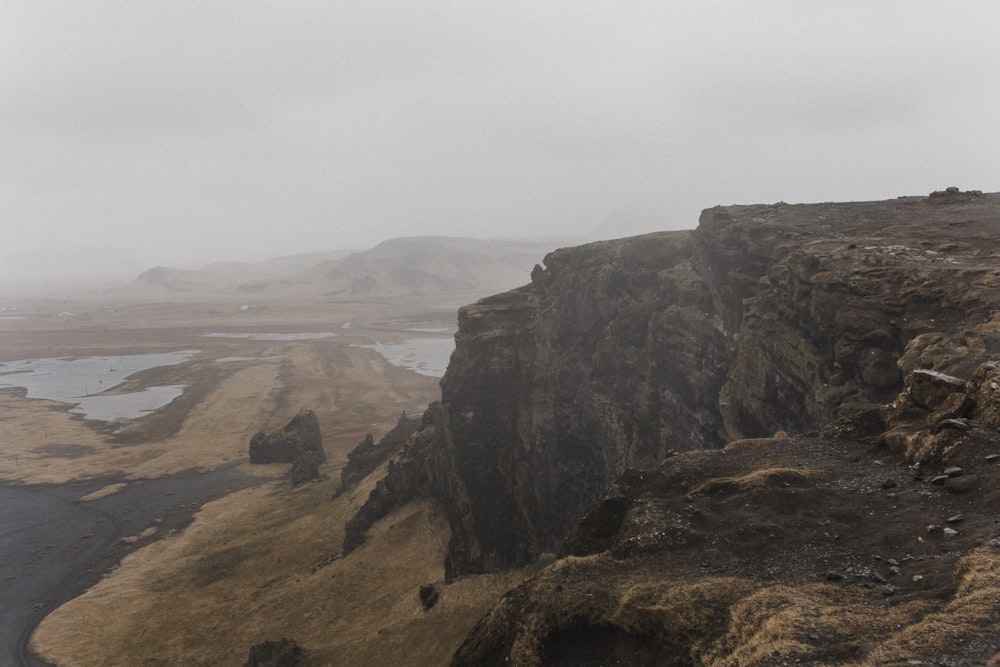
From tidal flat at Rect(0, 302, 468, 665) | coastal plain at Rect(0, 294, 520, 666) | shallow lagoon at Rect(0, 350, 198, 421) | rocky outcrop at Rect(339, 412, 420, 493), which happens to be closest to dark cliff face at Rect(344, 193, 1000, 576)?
coastal plain at Rect(0, 294, 520, 666)

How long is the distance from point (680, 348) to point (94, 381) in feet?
425

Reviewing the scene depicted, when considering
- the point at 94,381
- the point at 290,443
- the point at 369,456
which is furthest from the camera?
the point at 94,381

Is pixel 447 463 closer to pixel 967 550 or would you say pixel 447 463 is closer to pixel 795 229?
pixel 795 229

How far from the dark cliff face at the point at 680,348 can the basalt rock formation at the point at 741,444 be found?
0.14m

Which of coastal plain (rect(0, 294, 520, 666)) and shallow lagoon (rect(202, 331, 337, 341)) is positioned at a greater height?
shallow lagoon (rect(202, 331, 337, 341))

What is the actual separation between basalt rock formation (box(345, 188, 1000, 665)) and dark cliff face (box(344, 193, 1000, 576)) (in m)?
0.14

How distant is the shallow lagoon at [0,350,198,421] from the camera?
9638 centimetres

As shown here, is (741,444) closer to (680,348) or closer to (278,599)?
(680,348)

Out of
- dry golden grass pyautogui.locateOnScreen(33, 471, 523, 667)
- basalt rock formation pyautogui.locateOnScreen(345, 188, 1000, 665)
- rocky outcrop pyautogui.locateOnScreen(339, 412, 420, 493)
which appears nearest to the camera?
basalt rock formation pyautogui.locateOnScreen(345, 188, 1000, 665)

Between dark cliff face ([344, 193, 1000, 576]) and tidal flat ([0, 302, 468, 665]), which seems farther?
tidal flat ([0, 302, 468, 665])

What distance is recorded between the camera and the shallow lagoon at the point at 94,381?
316 ft

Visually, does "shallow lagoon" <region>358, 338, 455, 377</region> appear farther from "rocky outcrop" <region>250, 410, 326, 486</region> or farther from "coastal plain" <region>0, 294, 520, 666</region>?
"rocky outcrop" <region>250, 410, 326, 486</region>

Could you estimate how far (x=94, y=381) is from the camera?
118 meters

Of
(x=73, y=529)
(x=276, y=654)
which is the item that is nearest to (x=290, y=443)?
(x=73, y=529)
